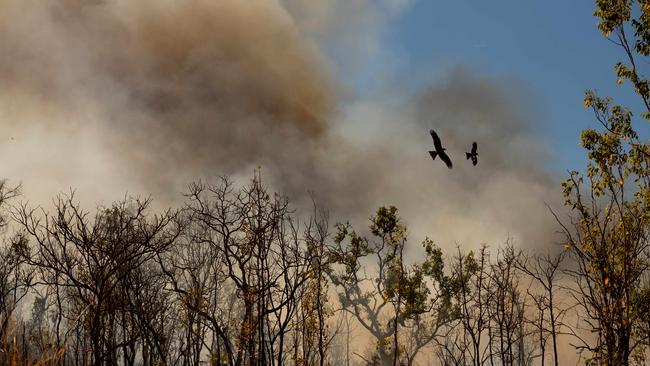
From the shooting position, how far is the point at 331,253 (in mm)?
25266

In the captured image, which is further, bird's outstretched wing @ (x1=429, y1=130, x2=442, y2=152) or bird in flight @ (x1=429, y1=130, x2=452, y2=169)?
bird's outstretched wing @ (x1=429, y1=130, x2=442, y2=152)

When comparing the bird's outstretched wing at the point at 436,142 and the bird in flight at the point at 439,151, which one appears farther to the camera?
the bird's outstretched wing at the point at 436,142

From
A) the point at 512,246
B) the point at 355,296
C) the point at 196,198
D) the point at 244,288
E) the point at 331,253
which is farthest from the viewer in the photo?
the point at 355,296

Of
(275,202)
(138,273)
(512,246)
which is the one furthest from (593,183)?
(138,273)

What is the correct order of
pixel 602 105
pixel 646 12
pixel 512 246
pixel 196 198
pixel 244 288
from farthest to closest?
pixel 512 246 → pixel 196 198 → pixel 244 288 → pixel 602 105 → pixel 646 12

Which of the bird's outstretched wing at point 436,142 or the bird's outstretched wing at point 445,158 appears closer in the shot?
the bird's outstretched wing at point 445,158

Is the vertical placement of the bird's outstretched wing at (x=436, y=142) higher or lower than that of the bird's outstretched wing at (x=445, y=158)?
higher

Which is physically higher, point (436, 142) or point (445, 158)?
point (436, 142)

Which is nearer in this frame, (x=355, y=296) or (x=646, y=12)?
(x=646, y=12)

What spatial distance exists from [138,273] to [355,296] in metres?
18.0

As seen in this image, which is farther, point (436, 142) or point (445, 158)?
point (436, 142)

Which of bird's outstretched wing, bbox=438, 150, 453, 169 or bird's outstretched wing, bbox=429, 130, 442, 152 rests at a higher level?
bird's outstretched wing, bbox=429, 130, 442, 152

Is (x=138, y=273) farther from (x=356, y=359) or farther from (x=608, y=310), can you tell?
(x=356, y=359)

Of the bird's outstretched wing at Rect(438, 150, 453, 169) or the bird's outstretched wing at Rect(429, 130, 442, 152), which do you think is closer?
the bird's outstretched wing at Rect(438, 150, 453, 169)
